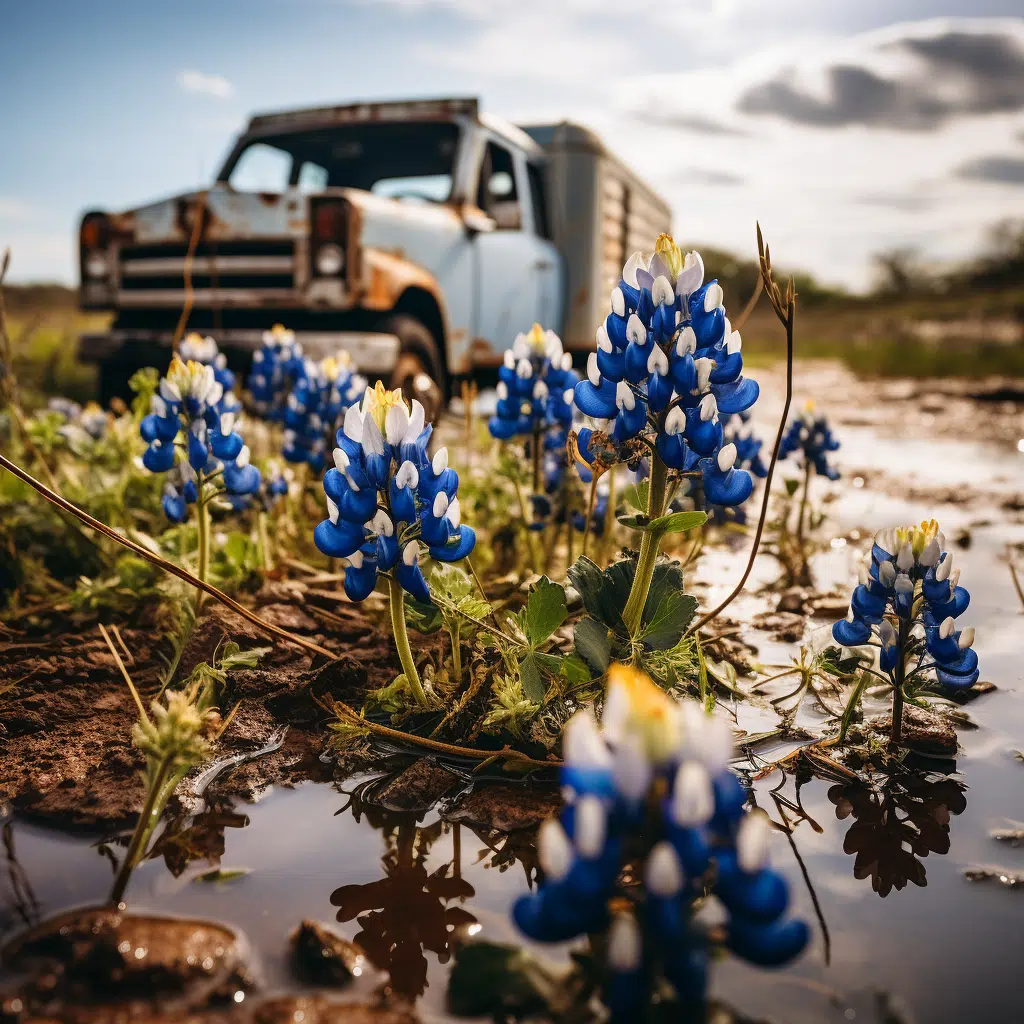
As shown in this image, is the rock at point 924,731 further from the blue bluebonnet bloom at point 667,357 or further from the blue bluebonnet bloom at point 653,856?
the blue bluebonnet bloom at point 653,856

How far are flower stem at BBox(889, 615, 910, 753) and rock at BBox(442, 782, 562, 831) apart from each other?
0.89m

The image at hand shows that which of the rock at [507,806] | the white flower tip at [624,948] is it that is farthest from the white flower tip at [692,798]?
the rock at [507,806]

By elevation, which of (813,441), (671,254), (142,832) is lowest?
(142,832)

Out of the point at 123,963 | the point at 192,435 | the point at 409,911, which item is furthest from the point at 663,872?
the point at 192,435

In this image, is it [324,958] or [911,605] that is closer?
[324,958]

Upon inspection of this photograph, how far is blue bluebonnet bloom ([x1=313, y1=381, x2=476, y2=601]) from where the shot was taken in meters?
1.95

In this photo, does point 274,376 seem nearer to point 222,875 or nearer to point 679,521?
point 679,521

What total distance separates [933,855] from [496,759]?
3.13ft

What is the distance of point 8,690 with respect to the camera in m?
2.44

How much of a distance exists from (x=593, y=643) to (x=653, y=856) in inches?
42.9

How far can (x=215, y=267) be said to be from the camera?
20.2ft

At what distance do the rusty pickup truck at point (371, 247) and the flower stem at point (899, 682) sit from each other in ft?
10.2

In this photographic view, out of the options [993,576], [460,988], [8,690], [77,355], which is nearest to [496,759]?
[460,988]

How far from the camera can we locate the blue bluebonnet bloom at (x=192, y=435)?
9.05 ft
